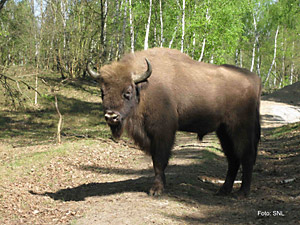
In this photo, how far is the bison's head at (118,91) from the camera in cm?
629

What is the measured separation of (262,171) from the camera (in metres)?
9.66

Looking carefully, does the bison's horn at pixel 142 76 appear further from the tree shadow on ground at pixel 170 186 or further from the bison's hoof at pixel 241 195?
the bison's hoof at pixel 241 195

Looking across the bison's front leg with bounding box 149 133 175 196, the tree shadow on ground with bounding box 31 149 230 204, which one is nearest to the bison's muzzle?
the bison's front leg with bounding box 149 133 175 196

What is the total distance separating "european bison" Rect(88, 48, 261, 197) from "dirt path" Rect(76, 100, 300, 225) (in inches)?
17.4

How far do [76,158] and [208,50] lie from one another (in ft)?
82.2

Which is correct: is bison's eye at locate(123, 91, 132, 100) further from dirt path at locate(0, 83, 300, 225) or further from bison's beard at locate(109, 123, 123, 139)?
dirt path at locate(0, 83, 300, 225)

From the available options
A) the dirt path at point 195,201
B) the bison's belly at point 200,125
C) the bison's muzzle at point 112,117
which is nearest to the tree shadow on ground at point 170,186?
the dirt path at point 195,201

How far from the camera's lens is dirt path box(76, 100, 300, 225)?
5.74 m

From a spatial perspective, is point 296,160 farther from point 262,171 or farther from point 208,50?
point 208,50

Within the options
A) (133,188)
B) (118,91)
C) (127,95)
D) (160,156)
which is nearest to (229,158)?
(160,156)

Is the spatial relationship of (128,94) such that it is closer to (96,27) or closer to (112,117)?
(112,117)

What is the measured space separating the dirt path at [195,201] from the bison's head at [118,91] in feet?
4.30

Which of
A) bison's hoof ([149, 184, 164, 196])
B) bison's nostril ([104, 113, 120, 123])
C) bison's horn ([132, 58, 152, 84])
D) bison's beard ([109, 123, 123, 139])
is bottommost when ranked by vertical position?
bison's hoof ([149, 184, 164, 196])

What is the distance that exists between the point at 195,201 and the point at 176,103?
1842 millimetres
